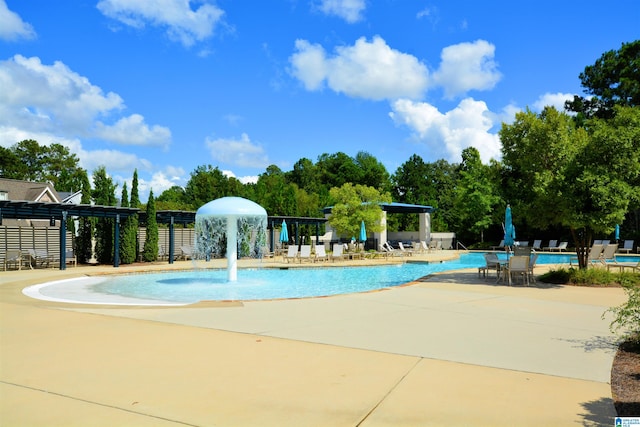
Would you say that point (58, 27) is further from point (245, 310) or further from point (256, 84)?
point (245, 310)

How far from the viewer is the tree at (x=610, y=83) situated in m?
32.7

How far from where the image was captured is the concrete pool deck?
3.52m

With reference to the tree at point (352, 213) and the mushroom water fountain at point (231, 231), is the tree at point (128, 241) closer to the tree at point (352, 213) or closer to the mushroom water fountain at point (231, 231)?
the mushroom water fountain at point (231, 231)

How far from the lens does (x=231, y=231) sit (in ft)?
46.9

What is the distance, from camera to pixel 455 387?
4105mm

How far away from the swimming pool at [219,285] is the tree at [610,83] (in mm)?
23048

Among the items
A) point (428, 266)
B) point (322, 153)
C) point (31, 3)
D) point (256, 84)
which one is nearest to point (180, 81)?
point (256, 84)

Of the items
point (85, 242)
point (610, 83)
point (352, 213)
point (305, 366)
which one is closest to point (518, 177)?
point (305, 366)

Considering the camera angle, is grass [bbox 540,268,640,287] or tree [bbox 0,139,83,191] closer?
grass [bbox 540,268,640,287]

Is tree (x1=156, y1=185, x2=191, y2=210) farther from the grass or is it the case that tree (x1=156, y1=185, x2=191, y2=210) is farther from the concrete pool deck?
the concrete pool deck

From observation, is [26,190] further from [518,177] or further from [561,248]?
[561,248]

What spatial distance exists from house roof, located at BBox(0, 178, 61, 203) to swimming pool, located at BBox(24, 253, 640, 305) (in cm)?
2222

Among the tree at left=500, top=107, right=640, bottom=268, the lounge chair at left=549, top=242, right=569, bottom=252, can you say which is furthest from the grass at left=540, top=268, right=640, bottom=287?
the lounge chair at left=549, top=242, right=569, bottom=252

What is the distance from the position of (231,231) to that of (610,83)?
34.6 metres
